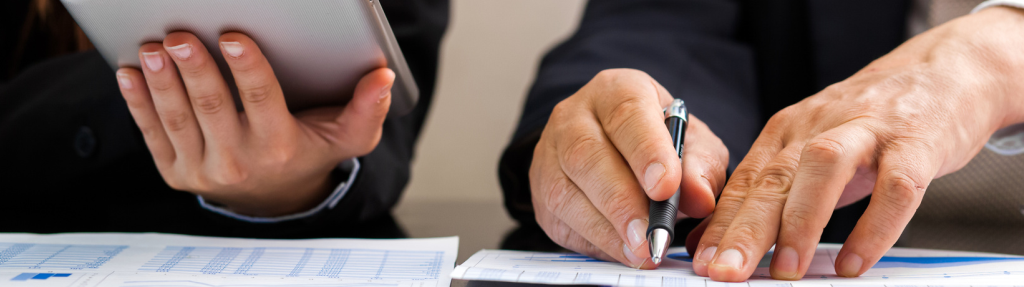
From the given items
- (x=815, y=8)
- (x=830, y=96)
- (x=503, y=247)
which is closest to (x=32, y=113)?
(x=503, y=247)

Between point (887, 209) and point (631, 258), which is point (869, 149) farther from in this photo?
point (631, 258)

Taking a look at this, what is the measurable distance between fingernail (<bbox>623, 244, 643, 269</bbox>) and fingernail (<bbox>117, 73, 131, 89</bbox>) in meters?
0.37

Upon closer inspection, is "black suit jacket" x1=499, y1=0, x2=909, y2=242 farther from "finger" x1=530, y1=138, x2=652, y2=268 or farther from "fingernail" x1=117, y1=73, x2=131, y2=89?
"fingernail" x1=117, y1=73, x2=131, y2=89

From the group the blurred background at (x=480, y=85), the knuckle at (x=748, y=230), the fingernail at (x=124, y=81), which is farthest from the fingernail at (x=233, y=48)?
the blurred background at (x=480, y=85)

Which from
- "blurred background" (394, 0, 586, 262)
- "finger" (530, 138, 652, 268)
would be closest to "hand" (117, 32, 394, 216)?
"finger" (530, 138, 652, 268)

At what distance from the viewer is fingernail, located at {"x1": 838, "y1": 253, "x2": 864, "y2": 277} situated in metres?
0.30

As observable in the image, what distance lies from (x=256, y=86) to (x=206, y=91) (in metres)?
0.04

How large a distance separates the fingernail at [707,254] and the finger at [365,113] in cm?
25

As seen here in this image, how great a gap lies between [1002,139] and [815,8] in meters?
0.31

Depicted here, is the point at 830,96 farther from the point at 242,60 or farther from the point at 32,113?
the point at 32,113

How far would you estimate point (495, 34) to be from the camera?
1.37 meters

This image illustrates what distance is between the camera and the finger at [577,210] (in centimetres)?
33

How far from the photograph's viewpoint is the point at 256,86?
1.30 feet

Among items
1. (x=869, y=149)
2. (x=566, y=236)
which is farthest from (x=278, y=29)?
(x=869, y=149)
